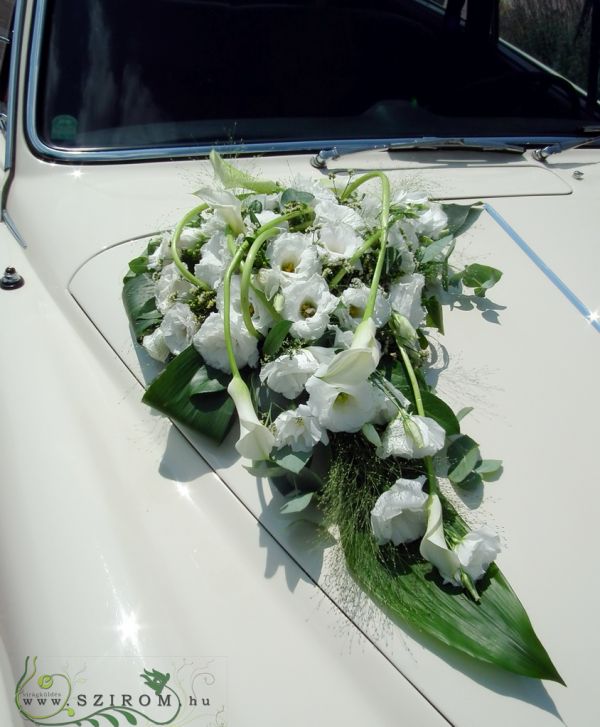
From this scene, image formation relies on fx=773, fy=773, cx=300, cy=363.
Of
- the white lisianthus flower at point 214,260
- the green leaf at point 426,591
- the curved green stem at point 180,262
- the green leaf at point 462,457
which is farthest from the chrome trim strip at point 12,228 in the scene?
the green leaf at point 462,457

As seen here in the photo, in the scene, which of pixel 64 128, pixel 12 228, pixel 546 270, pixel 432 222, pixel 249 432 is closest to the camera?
pixel 249 432

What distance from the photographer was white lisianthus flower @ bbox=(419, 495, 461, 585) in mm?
1143

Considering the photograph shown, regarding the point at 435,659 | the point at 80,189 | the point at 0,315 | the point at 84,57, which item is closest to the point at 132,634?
the point at 435,659

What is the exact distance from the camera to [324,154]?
2113 mm

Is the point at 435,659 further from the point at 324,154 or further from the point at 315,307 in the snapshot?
the point at 324,154

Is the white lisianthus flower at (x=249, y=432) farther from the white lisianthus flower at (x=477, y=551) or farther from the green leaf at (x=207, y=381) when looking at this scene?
the white lisianthus flower at (x=477, y=551)

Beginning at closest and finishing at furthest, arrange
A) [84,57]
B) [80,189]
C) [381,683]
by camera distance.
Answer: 1. [381,683]
2. [80,189]
3. [84,57]

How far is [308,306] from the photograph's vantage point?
135 centimetres

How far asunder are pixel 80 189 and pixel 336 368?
1.19 metres

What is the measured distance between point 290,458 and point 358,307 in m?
0.31

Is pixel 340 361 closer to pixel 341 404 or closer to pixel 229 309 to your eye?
pixel 341 404

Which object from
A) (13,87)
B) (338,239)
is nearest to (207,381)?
(338,239)

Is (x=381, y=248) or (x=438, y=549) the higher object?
(x=381, y=248)

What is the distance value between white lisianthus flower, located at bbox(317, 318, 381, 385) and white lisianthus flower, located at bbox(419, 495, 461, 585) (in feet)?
0.74
